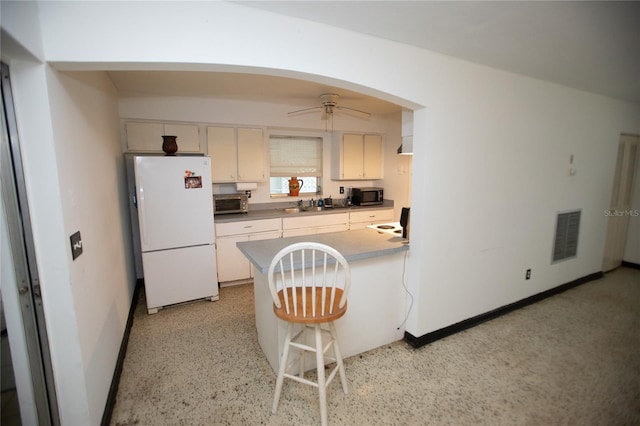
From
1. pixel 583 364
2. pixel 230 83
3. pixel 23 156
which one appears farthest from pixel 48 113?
pixel 583 364

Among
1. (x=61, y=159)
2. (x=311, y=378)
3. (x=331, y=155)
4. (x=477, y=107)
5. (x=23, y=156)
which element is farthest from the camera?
(x=331, y=155)

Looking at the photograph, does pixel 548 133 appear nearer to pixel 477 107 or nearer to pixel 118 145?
pixel 477 107

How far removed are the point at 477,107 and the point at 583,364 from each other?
2187 mm

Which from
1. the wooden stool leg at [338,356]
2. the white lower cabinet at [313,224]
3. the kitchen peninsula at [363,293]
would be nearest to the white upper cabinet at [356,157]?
the white lower cabinet at [313,224]

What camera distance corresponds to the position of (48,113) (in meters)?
1.28

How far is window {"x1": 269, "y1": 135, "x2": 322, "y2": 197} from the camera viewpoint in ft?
14.8

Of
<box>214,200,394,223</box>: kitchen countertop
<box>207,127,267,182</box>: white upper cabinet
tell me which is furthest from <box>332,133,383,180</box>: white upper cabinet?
<box>207,127,267,182</box>: white upper cabinet

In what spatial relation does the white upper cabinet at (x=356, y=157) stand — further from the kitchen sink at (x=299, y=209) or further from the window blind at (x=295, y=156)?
the kitchen sink at (x=299, y=209)

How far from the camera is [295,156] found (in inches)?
183

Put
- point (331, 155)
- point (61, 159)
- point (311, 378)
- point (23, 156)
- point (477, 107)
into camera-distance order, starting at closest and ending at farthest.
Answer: point (23, 156)
point (61, 159)
point (311, 378)
point (477, 107)
point (331, 155)

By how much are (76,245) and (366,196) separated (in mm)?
3788

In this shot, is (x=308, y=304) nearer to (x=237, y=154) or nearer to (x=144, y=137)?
(x=237, y=154)

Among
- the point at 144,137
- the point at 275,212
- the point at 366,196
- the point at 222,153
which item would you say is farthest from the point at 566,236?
the point at 144,137

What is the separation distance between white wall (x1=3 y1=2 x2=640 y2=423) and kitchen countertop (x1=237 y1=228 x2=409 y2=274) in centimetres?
25
